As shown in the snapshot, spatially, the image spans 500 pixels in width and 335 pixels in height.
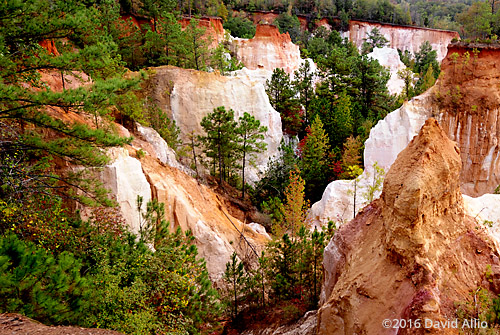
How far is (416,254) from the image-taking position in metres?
5.51

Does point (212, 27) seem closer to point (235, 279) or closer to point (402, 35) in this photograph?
point (235, 279)

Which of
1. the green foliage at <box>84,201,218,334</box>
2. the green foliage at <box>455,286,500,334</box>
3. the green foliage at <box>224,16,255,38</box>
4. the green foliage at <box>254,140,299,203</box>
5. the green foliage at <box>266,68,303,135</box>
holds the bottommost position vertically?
the green foliage at <box>254,140,299,203</box>

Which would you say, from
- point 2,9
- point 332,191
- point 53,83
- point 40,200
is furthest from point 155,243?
point 332,191

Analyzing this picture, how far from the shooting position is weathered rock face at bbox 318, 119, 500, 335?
5277mm

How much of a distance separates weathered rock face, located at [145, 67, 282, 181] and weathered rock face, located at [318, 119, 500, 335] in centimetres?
1848

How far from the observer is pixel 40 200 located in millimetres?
8562

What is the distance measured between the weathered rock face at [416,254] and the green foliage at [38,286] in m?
4.58

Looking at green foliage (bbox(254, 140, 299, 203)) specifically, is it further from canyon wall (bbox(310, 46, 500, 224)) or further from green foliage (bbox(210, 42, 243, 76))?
green foliage (bbox(210, 42, 243, 76))

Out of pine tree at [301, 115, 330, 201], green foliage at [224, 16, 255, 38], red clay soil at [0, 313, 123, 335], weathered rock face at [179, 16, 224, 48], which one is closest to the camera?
red clay soil at [0, 313, 123, 335]

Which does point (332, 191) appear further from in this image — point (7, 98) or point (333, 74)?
point (333, 74)

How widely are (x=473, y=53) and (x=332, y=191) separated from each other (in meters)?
12.5

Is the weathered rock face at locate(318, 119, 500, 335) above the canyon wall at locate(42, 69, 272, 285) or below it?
above

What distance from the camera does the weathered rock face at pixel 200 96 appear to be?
25.5m

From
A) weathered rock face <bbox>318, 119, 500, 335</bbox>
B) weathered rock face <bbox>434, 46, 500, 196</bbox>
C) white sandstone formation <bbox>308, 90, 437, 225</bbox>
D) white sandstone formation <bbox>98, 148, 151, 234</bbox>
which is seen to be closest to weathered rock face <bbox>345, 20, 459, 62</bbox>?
weathered rock face <bbox>434, 46, 500, 196</bbox>
